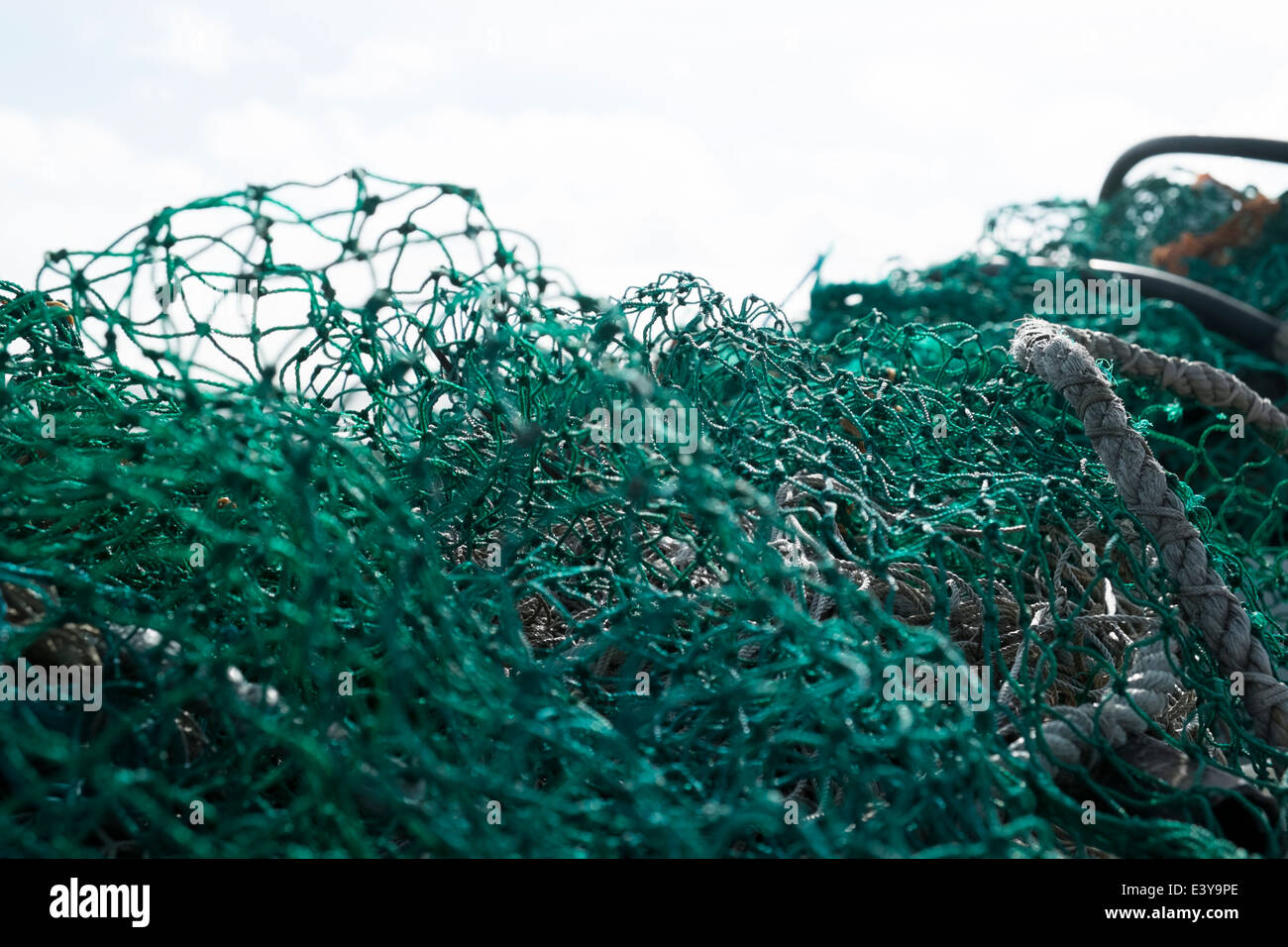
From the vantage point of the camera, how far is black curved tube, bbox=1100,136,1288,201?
402 centimetres

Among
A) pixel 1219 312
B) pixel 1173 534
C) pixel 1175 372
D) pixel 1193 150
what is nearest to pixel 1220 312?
pixel 1219 312

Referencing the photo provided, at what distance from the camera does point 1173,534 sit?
5.85 ft

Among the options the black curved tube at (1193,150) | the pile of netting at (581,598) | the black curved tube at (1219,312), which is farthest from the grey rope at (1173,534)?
the black curved tube at (1193,150)

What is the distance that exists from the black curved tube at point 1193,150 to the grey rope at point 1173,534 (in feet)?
8.71

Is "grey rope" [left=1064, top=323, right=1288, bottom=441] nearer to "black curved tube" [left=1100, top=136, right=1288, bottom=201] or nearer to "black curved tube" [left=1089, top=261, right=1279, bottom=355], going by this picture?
"black curved tube" [left=1089, top=261, right=1279, bottom=355]

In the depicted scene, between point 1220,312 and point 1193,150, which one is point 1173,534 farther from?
point 1193,150

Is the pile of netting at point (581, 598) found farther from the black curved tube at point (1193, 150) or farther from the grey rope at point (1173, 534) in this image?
the black curved tube at point (1193, 150)

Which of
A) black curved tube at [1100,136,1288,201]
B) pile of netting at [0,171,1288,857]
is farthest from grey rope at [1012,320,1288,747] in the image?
black curved tube at [1100,136,1288,201]

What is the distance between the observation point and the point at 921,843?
1393mm

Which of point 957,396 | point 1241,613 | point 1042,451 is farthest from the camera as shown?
point 957,396

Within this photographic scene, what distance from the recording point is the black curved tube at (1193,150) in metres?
4.02

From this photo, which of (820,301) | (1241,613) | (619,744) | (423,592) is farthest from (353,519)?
(820,301)
